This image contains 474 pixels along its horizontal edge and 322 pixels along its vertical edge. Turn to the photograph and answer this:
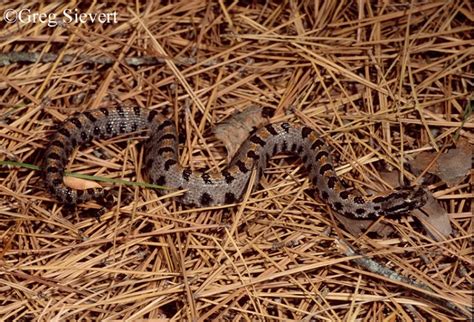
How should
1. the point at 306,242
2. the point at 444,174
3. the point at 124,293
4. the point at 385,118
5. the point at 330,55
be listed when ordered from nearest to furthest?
1. the point at 124,293
2. the point at 306,242
3. the point at 444,174
4. the point at 385,118
5. the point at 330,55

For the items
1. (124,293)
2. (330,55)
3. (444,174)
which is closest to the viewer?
(124,293)

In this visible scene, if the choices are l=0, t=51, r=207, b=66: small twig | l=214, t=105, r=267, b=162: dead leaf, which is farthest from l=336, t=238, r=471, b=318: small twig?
l=0, t=51, r=207, b=66: small twig

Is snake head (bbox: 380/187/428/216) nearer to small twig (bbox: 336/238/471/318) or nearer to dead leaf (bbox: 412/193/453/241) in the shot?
dead leaf (bbox: 412/193/453/241)

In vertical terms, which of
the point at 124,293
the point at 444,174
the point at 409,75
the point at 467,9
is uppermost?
the point at 467,9

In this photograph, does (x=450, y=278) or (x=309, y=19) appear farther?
(x=309, y=19)

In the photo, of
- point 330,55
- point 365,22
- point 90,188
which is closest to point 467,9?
point 365,22

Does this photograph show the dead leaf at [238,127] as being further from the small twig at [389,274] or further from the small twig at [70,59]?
the small twig at [389,274]

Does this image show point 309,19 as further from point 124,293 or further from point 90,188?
point 124,293

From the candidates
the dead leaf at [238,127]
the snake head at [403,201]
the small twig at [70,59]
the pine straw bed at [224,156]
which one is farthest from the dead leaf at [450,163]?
the small twig at [70,59]
